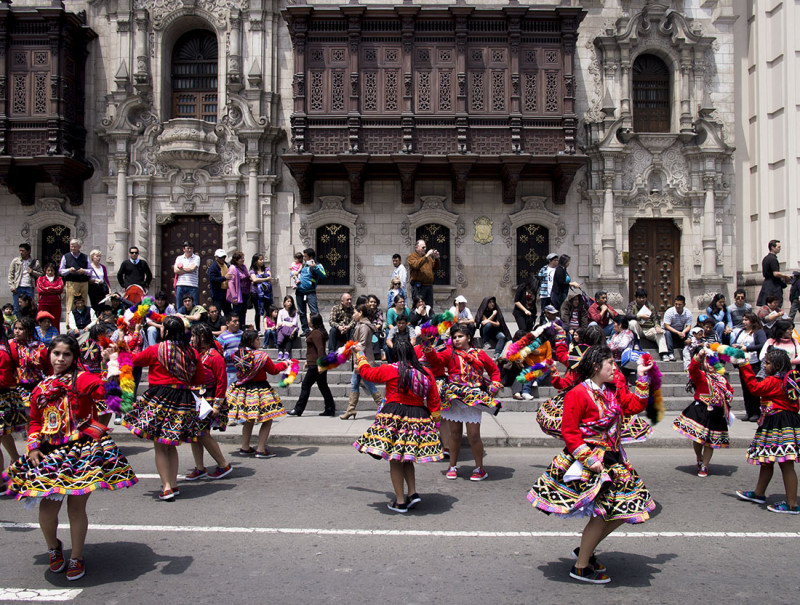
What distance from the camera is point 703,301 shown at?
20031 millimetres

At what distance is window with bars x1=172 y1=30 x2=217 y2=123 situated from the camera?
69.9 feet

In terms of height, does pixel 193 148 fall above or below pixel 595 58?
below

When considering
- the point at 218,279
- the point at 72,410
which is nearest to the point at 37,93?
the point at 218,279

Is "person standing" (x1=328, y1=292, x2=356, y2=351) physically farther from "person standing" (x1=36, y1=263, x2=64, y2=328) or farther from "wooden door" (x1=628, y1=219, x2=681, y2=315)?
"wooden door" (x1=628, y1=219, x2=681, y2=315)

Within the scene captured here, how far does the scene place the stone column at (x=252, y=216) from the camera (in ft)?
66.3

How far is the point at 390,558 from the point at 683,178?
18.7 metres

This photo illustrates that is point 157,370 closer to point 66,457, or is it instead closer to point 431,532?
point 66,457

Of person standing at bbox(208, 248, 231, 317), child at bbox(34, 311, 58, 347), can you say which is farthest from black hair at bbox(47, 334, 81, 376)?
person standing at bbox(208, 248, 231, 317)

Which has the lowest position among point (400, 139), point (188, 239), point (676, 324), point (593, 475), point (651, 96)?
point (593, 475)

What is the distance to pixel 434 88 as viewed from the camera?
1984 cm

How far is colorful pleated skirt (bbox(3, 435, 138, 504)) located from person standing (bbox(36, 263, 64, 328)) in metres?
10.00

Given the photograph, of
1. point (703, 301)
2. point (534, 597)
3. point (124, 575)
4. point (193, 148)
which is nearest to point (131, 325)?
point (124, 575)

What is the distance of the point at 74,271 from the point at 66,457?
10.3m

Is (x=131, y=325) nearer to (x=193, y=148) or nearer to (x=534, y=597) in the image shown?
(x=534, y=597)
